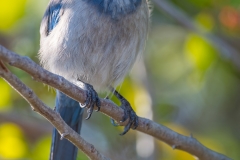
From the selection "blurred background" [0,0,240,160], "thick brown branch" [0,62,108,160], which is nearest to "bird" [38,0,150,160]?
"blurred background" [0,0,240,160]

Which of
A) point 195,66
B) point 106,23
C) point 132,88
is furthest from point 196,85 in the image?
point 106,23

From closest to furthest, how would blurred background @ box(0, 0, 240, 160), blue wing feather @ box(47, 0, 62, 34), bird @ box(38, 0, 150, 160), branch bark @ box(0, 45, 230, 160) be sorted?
branch bark @ box(0, 45, 230, 160) → bird @ box(38, 0, 150, 160) → blue wing feather @ box(47, 0, 62, 34) → blurred background @ box(0, 0, 240, 160)

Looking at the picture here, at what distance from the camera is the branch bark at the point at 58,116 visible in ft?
9.41

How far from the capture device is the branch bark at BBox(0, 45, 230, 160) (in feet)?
9.41

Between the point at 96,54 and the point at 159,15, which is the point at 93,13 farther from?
the point at 159,15

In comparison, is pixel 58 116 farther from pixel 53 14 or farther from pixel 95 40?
pixel 53 14

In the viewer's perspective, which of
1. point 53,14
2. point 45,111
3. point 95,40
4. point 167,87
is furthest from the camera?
point 167,87

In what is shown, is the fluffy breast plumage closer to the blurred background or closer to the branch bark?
the blurred background

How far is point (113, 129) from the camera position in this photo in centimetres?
533

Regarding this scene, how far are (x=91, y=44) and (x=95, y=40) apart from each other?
5cm

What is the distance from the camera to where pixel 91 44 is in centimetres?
438

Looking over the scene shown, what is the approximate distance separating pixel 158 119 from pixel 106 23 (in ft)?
4.02

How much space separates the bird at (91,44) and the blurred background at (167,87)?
1.25ft

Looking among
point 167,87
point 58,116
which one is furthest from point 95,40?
point 167,87
